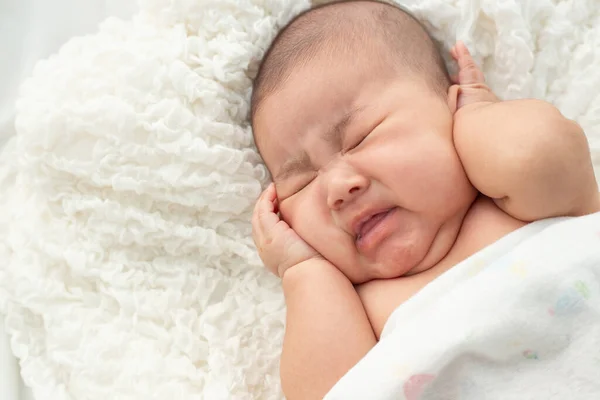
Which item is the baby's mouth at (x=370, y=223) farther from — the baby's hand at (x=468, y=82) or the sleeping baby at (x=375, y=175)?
the baby's hand at (x=468, y=82)

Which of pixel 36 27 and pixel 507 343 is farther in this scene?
pixel 36 27

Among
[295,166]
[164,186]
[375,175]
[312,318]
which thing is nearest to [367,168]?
[375,175]

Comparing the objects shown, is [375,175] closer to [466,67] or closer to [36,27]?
[466,67]

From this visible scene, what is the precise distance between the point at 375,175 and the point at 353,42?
9.9 inches

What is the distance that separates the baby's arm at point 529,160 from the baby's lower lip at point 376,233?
149mm

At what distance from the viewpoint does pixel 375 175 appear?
1.02 m

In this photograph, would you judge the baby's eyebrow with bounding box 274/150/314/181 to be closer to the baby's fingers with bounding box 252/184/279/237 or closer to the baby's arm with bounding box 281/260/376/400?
the baby's fingers with bounding box 252/184/279/237

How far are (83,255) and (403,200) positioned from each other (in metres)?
0.58

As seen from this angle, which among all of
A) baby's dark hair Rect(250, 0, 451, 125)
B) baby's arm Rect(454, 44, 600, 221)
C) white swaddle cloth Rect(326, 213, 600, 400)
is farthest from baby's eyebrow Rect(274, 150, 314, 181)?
white swaddle cloth Rect(326, 213, 600, 400)

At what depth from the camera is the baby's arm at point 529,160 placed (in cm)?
92

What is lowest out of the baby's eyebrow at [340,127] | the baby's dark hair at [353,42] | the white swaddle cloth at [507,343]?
the white swaddle cloth at [507,343]

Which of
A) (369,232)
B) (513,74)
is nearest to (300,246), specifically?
(369,232)

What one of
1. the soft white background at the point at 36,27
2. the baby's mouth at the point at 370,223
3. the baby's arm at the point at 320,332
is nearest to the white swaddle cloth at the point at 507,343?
the baby's arm at the point at 320,332

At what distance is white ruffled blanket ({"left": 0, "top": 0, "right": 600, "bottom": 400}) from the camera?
1113 millimetres
